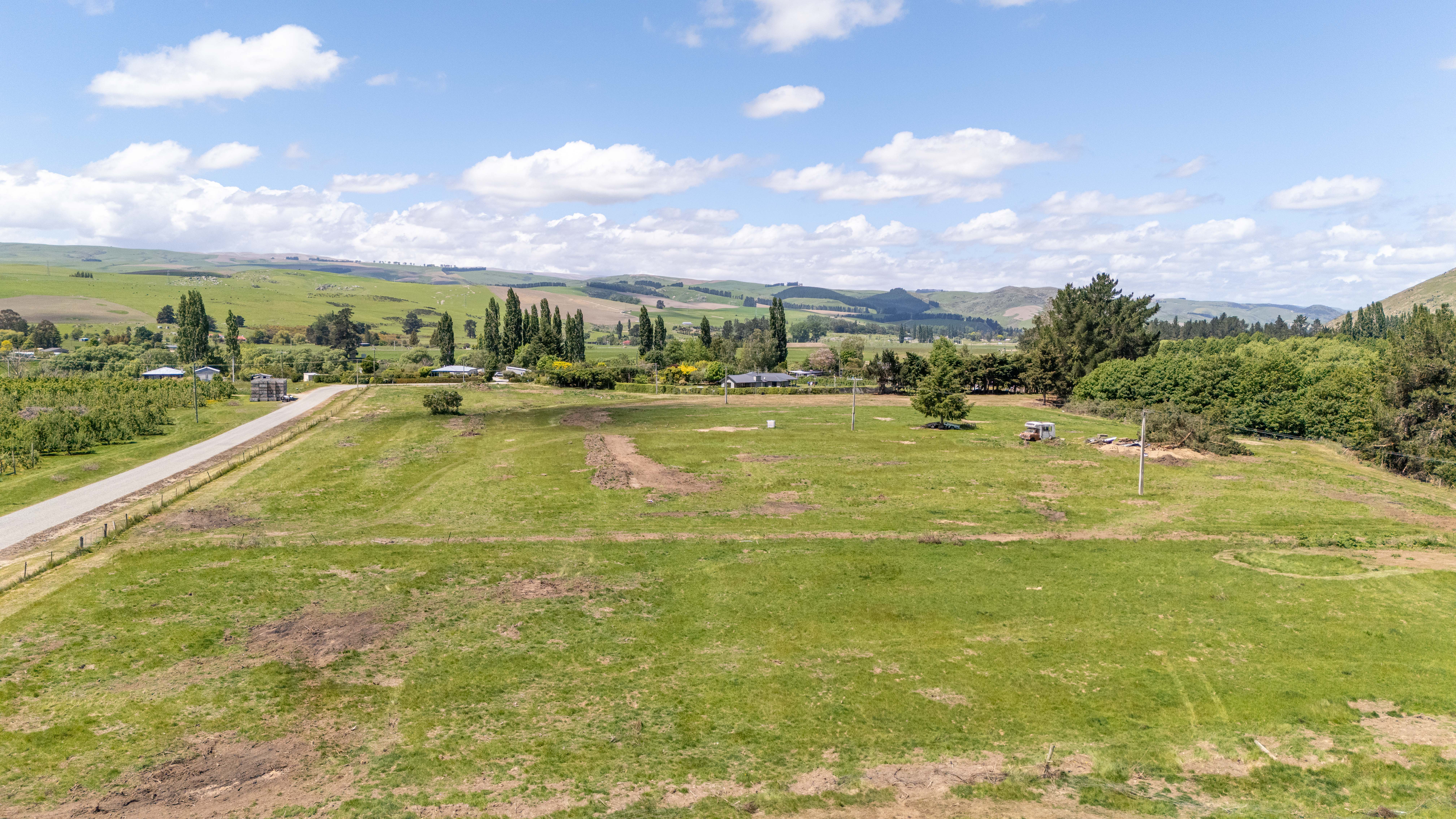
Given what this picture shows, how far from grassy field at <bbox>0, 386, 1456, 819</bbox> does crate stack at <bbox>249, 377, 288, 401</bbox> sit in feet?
186

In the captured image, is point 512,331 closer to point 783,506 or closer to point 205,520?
point 205,520

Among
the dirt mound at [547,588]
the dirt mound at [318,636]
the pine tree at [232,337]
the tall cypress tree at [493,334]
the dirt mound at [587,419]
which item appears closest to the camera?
the dirt mound at [318,636]

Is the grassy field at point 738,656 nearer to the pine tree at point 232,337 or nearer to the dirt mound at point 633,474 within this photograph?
the dirt mound at point 633,474

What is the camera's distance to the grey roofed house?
134 meters

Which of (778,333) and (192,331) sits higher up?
(778,333)

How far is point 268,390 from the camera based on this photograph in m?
102

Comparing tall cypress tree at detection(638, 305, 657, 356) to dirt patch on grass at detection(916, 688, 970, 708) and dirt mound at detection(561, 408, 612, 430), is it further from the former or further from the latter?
dirt patch on grass at detection(916, 688, 970, 708)

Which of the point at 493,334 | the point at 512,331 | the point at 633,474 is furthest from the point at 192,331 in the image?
the point at 633,474

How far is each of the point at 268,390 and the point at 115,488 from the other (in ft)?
188

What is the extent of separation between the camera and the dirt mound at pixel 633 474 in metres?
54.2

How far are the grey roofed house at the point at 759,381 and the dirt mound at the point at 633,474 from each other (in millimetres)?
64697

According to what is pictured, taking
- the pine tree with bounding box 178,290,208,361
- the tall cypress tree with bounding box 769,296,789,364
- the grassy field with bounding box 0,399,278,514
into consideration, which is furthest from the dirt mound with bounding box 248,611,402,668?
the pine tree with bounding box 178,290,208,361

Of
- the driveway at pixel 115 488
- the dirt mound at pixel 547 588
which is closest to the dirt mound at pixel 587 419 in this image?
the driveway at pixel 115 488

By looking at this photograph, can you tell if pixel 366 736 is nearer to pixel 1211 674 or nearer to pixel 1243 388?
pixel 1211 674
